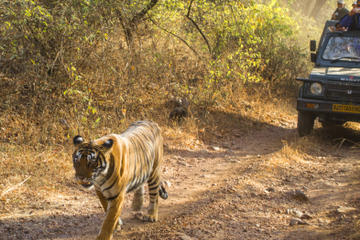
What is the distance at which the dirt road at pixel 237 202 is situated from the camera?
416cm

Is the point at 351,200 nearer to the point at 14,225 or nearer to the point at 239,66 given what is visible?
the point at 14,225

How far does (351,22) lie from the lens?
8.54 m

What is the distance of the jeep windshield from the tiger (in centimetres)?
531

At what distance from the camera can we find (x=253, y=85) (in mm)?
10906

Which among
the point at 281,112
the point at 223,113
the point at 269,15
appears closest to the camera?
the point at 223,113

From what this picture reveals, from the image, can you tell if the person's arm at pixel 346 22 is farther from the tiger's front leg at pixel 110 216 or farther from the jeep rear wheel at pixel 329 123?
the tiger's front leg at pixel 110 216

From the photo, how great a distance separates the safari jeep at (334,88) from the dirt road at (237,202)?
0.59 m

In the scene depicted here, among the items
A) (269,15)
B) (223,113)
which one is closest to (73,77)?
(223,113)

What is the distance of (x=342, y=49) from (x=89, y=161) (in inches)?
265

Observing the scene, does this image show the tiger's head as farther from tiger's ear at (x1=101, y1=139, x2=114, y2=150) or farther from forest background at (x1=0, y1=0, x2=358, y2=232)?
forest background at (x1=0, y1=0, x2=358, y2=232)

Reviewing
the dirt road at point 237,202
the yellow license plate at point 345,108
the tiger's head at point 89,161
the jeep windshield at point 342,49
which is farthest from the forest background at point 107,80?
the yellow license plate at point 345,108

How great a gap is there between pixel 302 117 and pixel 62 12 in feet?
15.3

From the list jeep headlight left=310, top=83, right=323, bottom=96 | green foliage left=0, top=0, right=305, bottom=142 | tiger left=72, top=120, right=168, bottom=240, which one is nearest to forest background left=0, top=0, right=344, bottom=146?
green foliage left=0, top=0, right=305, bottom=142

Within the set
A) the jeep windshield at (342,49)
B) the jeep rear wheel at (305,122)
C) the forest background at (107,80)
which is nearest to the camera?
the forest background at (107,80)
